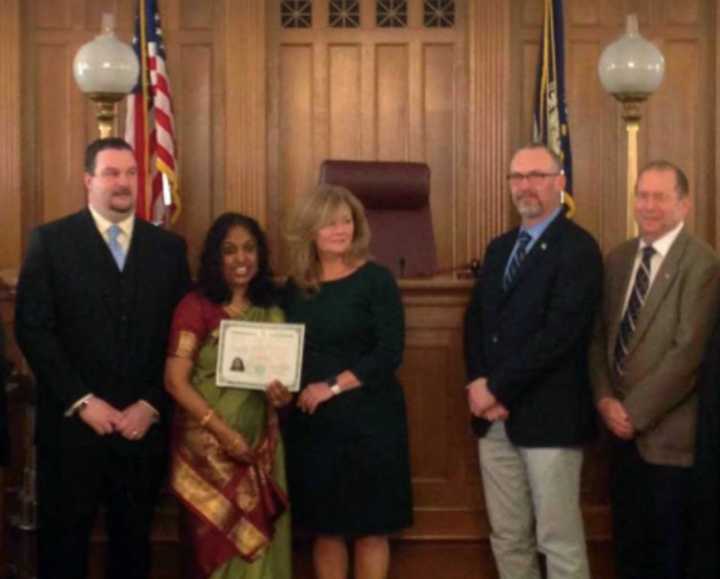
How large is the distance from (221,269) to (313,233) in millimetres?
293

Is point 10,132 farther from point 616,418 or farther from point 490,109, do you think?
point 616,418

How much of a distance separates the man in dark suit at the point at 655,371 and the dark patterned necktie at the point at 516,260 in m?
0.28

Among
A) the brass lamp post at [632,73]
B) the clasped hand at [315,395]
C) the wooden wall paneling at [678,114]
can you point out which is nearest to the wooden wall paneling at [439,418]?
the clasped hand at [315,395]

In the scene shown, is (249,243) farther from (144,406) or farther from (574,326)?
(574,326)

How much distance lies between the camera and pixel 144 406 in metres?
3.58

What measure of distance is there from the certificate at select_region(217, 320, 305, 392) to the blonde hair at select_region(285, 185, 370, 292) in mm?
217

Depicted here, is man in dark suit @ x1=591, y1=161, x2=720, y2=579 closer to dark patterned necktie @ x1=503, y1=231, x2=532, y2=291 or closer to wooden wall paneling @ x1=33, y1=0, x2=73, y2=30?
dark patterned necktie @ x1=503, y1=231, x2=532, y2=291

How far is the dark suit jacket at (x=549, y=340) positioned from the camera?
362cm

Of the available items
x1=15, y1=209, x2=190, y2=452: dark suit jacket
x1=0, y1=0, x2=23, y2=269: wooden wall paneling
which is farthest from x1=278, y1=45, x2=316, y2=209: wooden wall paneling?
x1=15, y1=209, x2=190, y2=452: dark suit jacket

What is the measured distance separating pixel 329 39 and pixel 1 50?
1.69 metres

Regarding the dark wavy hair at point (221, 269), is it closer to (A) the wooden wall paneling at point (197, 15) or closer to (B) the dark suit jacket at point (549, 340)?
(B) the dark suit jacket at point (549, 340)

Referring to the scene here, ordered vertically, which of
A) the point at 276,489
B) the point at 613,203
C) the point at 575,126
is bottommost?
the point at 276,489

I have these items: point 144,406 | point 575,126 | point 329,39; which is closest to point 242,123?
point 329,39

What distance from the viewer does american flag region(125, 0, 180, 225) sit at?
5934mm
